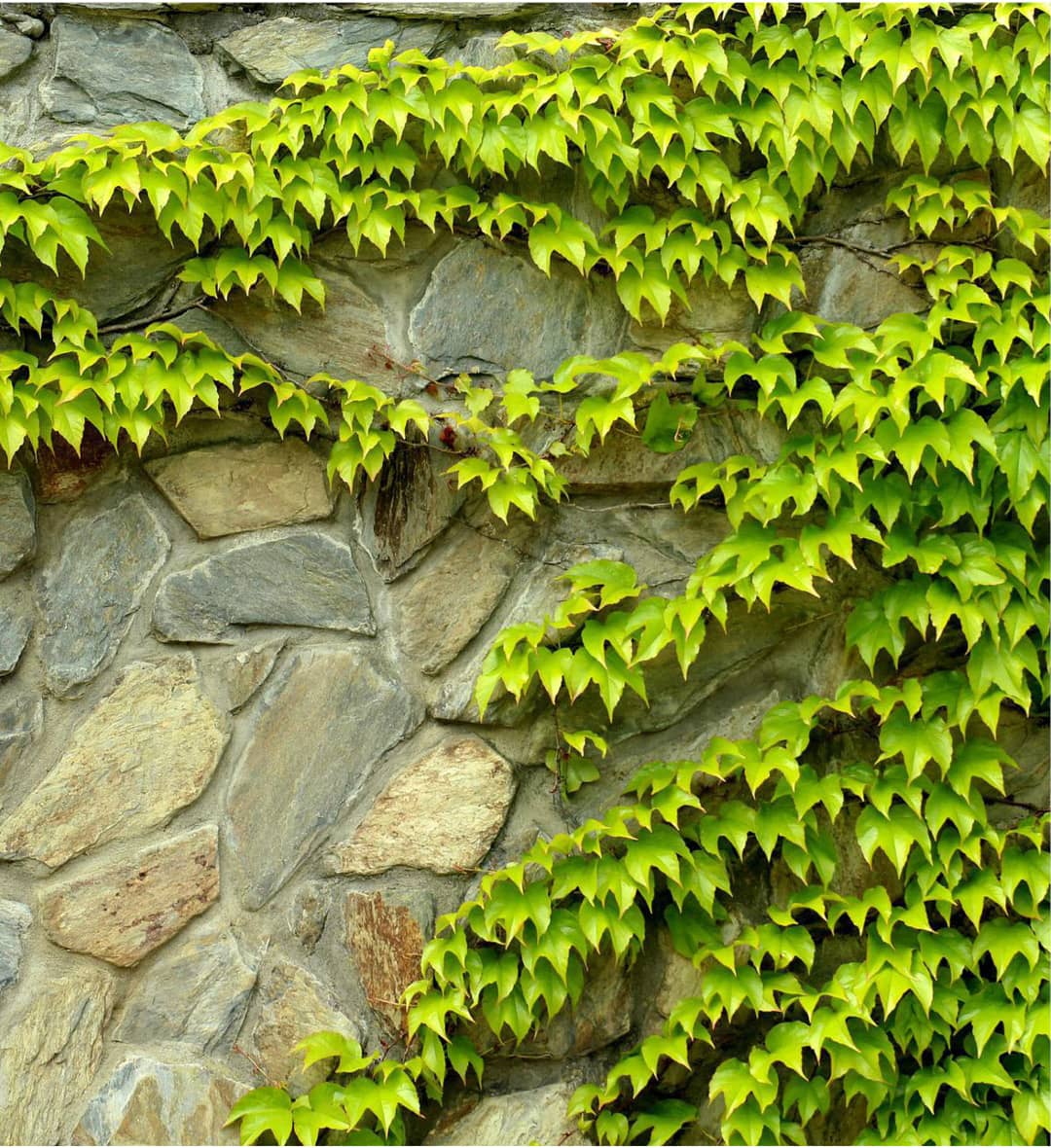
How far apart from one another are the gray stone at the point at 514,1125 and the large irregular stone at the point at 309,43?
1978 millimetres

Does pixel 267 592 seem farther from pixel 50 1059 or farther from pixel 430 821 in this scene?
pixel 50 1059

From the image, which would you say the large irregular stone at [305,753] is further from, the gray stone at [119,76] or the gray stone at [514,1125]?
the gray stone at [119,76]

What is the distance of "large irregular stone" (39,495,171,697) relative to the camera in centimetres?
210

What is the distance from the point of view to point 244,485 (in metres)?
2.17

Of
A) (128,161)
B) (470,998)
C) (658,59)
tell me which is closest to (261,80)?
(128,161)

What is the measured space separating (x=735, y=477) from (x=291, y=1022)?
1.32m

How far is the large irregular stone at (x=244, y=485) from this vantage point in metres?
2.15

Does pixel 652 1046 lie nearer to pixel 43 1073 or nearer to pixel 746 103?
pixel 43 1073

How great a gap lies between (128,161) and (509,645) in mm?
1090

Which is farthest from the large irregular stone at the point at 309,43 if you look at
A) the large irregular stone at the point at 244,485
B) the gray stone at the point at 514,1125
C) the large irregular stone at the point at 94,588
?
the gray stone at the point at 514,1125

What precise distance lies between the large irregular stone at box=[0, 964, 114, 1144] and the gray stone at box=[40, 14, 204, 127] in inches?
62.4

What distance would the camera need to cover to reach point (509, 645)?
6.89 ft

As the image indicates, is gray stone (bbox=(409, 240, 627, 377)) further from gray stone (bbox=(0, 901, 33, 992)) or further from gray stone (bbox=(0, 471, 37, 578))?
gray stone (bbox=(0, 901, 33, 992))

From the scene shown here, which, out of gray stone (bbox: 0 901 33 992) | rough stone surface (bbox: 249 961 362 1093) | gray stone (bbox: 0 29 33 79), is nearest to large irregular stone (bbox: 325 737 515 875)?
rough stone surface (bbox: 249 961 362 1093)
